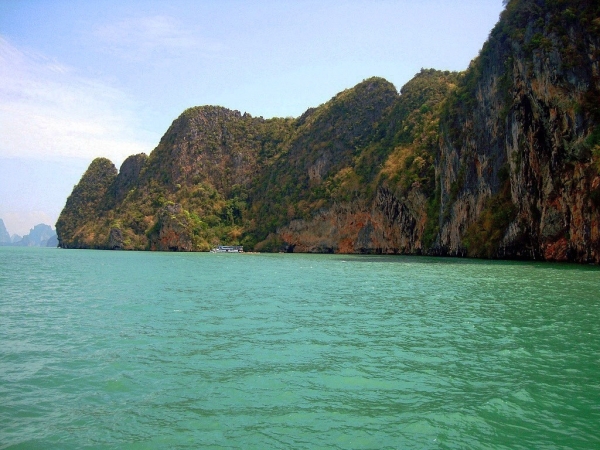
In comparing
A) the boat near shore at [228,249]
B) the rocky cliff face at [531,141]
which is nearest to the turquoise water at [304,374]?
the rocky cliff face at [531,141]

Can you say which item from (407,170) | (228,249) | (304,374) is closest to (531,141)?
(407,170)

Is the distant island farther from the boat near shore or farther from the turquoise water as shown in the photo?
the turquoise water

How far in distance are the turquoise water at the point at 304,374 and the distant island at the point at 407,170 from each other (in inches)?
1241

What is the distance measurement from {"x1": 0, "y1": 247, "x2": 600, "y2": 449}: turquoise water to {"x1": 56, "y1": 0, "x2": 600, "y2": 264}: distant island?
31524mm

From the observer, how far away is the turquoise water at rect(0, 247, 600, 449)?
866 cm

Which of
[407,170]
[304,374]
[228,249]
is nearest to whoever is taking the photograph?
[304,374]

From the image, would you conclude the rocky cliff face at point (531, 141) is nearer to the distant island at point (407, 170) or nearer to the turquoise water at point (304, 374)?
the distant island at point (407, 170)

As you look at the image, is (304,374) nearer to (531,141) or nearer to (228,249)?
(531,141)

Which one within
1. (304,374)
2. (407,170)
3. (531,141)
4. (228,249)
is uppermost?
(407,170)

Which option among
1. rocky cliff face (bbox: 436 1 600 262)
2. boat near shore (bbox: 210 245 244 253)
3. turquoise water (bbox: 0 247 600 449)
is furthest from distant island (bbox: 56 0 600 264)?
turquoise water (bbox: 0 247 600 449)

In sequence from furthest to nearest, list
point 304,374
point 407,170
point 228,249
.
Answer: point 228,249
point 407,170
point 304,374

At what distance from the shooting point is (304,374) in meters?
12.0

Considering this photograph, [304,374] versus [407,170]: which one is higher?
[407,170]

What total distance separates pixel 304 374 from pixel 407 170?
86.8m
